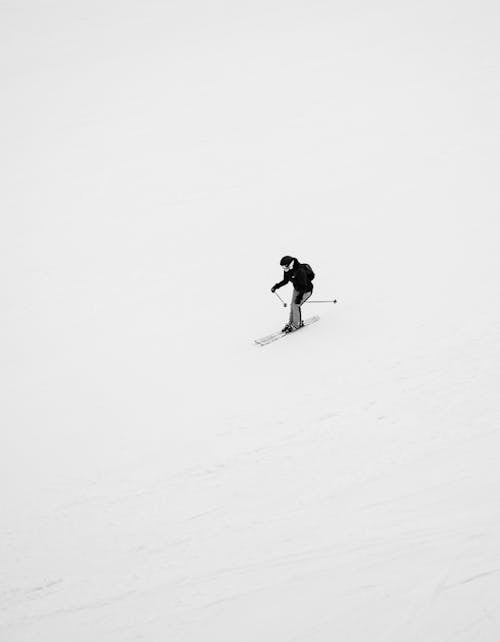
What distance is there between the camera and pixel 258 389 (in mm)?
8523

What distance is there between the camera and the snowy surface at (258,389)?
4.71 meters

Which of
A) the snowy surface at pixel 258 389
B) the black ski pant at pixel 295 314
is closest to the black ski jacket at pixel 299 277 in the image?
the black ski pant at pixel 295 314

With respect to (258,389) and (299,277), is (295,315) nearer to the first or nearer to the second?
(299,277)

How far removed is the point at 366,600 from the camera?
14.4 feet

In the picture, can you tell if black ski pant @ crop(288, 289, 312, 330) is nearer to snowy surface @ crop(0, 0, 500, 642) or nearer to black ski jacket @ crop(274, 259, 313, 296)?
black ski jacket @ crop(274, 259, 313, 296)

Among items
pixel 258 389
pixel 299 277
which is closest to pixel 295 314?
pixel 299 277

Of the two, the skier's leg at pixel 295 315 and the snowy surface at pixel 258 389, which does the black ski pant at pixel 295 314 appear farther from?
the snowy surface at pixel 258 389

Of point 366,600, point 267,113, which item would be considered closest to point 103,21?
point 267,113

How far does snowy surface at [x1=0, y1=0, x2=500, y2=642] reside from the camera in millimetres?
4715

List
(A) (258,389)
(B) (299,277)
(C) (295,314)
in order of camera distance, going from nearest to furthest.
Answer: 1. (A) (258,389)
2. (B) (299,277)
3. (C) (295,314)

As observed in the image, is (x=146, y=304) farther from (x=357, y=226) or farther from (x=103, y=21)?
(x=103, y=21)

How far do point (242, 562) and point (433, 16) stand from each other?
196 ft

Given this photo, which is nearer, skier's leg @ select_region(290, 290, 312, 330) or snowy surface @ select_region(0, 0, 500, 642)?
snowy surface @ select_region(0, 0, 500, 642)

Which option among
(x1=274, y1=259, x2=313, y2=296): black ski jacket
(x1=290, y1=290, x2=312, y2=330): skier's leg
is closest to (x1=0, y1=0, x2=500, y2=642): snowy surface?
(x1=290, y1=290, x2=312, y2=330): skier's leg
